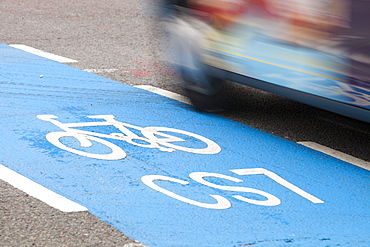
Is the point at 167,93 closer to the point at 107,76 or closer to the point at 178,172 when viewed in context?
the point at 107,76

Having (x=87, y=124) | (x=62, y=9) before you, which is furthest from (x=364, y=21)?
(x=62, y=9)

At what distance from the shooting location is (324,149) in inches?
232

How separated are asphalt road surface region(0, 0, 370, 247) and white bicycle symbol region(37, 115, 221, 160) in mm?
894

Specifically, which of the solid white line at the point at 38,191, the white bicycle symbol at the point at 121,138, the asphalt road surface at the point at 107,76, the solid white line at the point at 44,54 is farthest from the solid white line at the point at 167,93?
the solid white line at the point at 38,191

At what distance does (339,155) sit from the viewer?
5742 millimetres

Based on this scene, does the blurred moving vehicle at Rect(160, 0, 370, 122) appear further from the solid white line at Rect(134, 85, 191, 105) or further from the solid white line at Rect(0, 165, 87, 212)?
the solid white line at Rect(0, 165, 87, 212)

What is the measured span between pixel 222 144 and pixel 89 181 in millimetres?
1539

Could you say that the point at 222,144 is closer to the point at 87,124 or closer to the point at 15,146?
the point at 87,124

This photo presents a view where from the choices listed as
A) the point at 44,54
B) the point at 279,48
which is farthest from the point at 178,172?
the point at 44,54

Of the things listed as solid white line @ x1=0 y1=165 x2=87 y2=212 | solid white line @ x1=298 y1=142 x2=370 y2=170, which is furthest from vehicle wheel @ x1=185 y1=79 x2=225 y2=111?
solid white line @ x1=0 y1=165 x2=87 y2=212

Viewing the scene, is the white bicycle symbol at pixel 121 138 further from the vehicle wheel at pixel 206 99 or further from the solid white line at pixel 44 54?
the solid white line at pixel 44 54

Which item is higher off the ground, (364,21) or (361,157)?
(364,21)

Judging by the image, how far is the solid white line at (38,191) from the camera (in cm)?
422

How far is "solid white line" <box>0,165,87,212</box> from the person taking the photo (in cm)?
422
